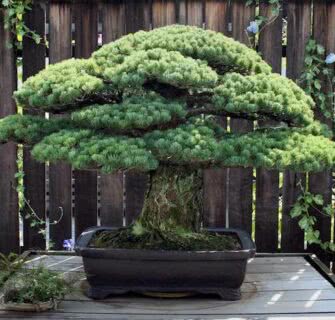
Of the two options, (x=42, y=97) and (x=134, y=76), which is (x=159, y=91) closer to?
(x=134, y=76)

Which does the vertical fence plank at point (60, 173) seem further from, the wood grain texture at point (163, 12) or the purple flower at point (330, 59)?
the purple flower at point (330, 59)

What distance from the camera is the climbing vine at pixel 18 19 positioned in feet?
8.91

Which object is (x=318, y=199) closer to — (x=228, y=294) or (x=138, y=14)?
(x=228, y=294)

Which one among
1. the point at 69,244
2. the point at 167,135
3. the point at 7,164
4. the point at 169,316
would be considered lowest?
the point at 169,316

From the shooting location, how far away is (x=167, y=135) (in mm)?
1811

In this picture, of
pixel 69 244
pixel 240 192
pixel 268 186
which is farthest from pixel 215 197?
pixel 69 244

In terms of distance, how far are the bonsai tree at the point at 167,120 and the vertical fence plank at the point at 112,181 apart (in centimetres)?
67

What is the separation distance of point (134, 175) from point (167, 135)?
1.04 metres

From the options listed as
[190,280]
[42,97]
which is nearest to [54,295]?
[190,280]

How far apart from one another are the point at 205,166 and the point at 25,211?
1208 millimetres

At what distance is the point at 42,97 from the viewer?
74.8 inches

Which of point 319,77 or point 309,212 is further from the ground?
point 319,77

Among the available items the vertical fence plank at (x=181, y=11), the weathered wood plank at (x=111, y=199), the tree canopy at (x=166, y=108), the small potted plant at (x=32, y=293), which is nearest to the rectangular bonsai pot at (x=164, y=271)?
the small potted plant at (x=32, y=293)

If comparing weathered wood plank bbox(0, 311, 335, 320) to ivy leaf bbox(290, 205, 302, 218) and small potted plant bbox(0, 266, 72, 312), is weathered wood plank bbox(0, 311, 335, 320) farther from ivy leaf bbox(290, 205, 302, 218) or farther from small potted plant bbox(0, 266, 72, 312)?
ivy leaf bbox(290, 205, 302, 218)
